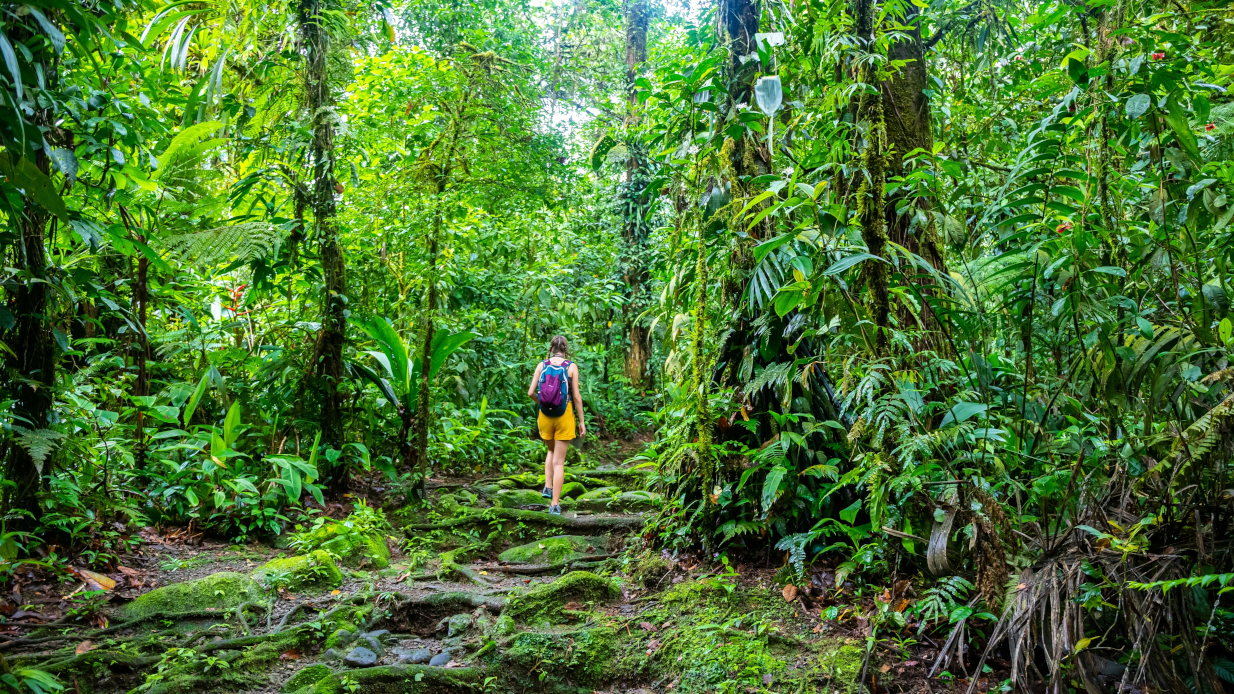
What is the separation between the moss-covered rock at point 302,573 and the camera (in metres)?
3.79

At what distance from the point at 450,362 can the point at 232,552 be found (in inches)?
153

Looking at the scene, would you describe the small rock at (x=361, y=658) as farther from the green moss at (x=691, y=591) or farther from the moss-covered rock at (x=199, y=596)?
the green moss at (x=691, y=591)

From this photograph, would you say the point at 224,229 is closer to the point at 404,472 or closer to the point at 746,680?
the point at 404,472

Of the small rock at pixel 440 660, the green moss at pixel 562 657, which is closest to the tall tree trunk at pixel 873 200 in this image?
the green moss at pixel 562 657

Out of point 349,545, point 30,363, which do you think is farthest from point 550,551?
point 30,363

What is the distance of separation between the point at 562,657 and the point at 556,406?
9.83 feet

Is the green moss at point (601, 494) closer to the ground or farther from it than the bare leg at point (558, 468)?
closer to the ground

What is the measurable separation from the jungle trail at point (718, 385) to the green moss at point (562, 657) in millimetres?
16

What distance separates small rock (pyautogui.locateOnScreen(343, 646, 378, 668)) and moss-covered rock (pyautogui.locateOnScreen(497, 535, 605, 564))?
5.77ft

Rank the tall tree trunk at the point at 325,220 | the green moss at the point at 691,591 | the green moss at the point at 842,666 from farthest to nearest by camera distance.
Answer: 1. the tall tree trunk at the point at 325,220
2. the green moss at the point at 691,591
3. the green moss at the point at 842,666

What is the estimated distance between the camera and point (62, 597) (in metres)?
3.22

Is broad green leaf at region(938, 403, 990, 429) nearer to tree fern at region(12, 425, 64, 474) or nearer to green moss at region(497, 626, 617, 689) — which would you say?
green moss at region(497, 626, 617, 689)

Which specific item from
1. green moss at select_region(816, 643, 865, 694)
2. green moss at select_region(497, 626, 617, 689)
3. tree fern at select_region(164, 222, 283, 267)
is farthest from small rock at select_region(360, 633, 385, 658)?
tree fern at select_region(164, 222, 283, 267)

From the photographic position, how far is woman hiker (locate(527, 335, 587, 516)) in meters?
5.92
